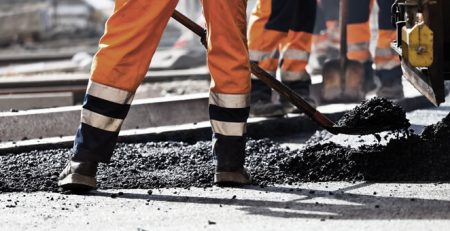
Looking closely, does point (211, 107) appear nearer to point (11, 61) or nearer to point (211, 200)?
point (211, 200)

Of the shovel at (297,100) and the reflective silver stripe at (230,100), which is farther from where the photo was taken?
the shovel at (297,100)

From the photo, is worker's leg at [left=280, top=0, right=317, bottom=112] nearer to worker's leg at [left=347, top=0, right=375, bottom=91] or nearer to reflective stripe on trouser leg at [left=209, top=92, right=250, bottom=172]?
worker's leg at [left=347, top=0, right=375, bottom=91]

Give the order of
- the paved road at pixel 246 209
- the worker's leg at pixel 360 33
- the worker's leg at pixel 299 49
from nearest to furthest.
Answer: the paved road at pixel 246 209
the worker's leg at pixel 299 49
the worker's leg at pixel 360 33

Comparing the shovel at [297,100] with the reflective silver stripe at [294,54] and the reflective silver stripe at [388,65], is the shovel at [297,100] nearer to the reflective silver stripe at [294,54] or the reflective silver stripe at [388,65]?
the reflective silver stripe at [294,54]

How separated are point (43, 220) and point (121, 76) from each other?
2.71 feet

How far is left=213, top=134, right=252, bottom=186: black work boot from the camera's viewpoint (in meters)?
5.04

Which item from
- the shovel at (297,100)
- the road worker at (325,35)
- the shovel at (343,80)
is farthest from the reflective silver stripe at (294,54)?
the road worker at (325,35)

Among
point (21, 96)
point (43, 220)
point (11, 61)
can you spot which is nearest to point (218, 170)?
point (43, 220)

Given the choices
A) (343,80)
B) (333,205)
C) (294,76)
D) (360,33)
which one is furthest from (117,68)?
(360,33)

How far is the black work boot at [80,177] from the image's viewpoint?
486 cm

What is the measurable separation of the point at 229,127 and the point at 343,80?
3296 mm

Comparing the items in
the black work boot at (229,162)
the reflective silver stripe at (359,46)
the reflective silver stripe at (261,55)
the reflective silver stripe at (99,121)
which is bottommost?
the black work boot at (229,162)

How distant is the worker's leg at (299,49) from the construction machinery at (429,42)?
8.35ft

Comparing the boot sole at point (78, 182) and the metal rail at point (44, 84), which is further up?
the metal rail at point (44, 84)
